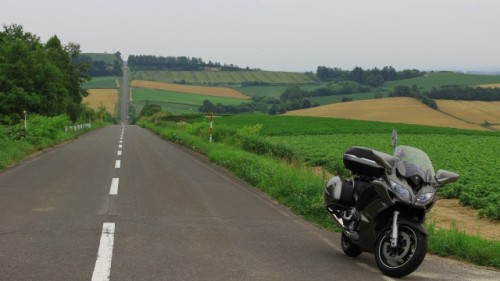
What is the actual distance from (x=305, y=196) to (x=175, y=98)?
11099cm

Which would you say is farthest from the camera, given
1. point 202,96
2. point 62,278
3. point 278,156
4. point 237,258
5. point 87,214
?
point 202,96

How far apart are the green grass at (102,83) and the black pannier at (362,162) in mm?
147850

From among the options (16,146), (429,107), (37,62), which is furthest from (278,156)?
(429,107)

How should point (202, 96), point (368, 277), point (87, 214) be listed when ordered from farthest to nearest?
point (202, 96) → point (87, 214) → point (368, 277)

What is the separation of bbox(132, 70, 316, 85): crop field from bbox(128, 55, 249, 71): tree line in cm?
1011

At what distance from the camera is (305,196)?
9.78m

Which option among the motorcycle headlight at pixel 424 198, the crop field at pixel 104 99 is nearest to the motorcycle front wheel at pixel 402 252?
the motorcycle headlight at pixel 424 198

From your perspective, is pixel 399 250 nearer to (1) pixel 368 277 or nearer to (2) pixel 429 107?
(1) pixel 368 277

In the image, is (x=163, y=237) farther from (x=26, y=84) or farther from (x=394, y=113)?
(x=394, y=113)

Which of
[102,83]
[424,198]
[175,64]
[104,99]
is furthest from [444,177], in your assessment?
[175,64]

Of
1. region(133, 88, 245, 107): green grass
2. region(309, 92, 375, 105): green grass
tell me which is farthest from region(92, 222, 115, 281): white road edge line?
region(133, 88, 245, 107): green grass

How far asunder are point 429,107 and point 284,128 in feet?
125

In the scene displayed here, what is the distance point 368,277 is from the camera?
523 cm

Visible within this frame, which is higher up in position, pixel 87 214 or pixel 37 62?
pixel 37 62
